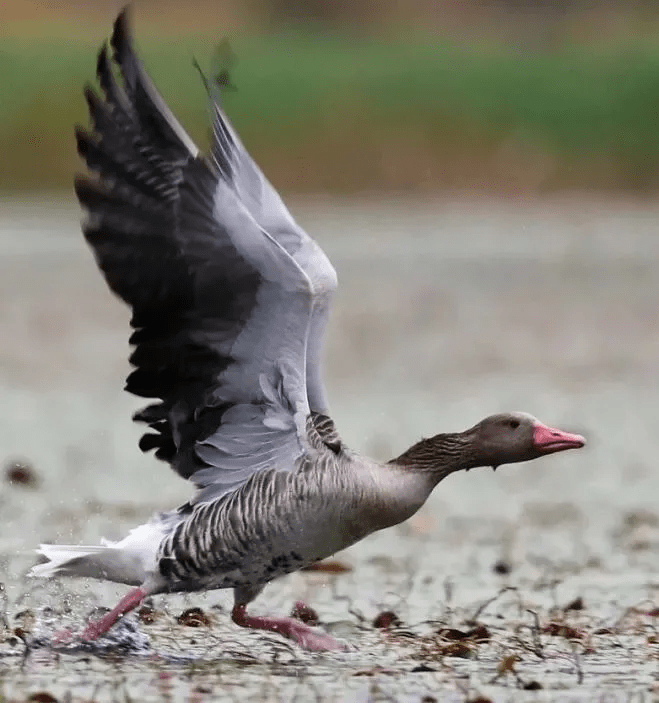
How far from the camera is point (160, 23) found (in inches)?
1613

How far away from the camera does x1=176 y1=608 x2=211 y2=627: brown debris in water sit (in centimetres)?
834

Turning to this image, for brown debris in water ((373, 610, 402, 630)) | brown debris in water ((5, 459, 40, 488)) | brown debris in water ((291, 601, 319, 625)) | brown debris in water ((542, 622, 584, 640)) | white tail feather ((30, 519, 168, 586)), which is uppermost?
brown debris in water ((5, 459, 40, 488))

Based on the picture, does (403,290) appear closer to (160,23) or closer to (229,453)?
(229,453)

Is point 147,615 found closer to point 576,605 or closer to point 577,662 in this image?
point 576,605

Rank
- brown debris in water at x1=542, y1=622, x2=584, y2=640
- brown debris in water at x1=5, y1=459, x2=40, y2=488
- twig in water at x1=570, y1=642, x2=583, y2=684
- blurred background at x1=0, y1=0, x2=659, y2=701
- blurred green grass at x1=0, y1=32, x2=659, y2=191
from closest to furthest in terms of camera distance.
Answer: twig in water at x1=570, y1=642, x2=583, y2=684 → brown debris in water at x1=542, y1=622, x2=584, y2=640 → blurred background at x1=0, y1=0, x2=659, y2=701 → brown debris in water at x1=5, y1=459, x2=40, y2=488 → blurred green grass at x1=0, y1=32, x2=659, y2=191

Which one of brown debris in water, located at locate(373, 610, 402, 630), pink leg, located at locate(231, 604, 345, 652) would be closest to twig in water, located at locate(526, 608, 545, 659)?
brown debris in water, located at locate(373, 610, 402, 630)

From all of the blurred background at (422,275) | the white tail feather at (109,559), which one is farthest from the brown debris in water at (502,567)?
the white tail feather at (109,559)

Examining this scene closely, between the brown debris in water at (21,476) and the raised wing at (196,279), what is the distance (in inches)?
139

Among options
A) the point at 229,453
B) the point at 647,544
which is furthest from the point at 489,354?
the point at 229,453

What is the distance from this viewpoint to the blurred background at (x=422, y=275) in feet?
32.4

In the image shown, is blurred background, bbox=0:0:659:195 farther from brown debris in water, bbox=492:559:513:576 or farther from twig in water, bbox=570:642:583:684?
twig in water, bbox=570:642:583:684

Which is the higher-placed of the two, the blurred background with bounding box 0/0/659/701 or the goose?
the blurred background with bounding box 0/0/659/701

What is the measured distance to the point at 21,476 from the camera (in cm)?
1130

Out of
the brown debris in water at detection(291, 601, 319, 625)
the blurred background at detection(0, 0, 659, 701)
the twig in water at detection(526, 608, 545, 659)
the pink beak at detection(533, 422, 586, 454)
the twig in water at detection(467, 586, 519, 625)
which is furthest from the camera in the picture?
the blurred background at detection(0, 0, 659, 701)
